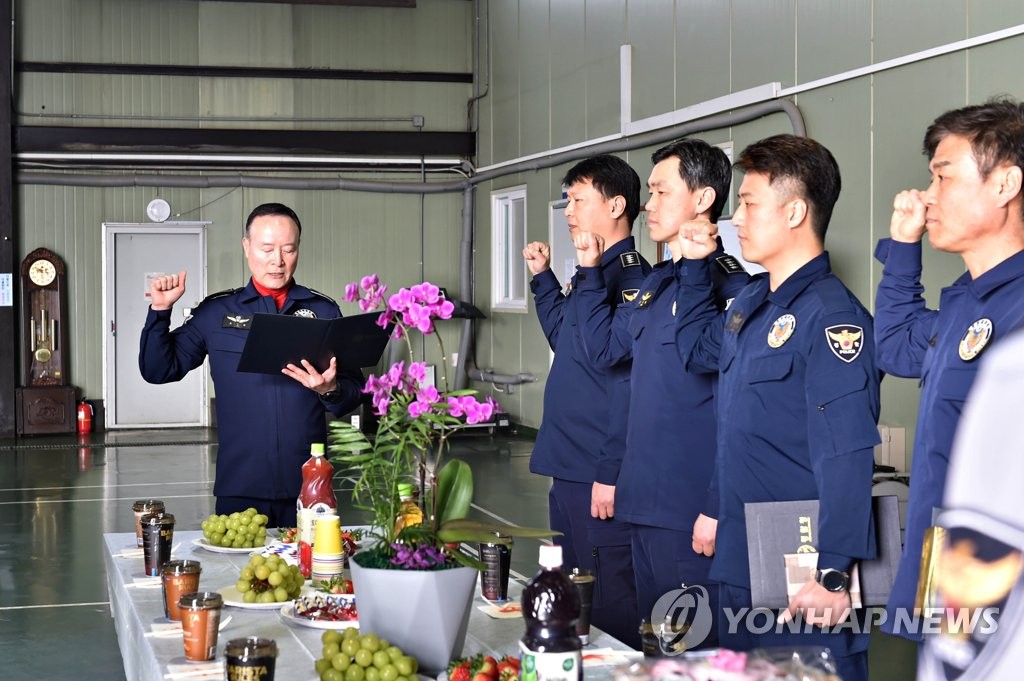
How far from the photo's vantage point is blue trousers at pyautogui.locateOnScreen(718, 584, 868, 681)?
2338 millimetres

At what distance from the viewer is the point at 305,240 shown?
13.8 metres

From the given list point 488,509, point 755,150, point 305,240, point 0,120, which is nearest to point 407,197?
point 305,240

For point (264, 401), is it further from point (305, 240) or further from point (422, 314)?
point (305, 240)

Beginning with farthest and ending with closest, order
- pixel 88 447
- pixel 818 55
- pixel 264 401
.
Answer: pixel 88 447 < pixel 818 55 < pixel 264 401

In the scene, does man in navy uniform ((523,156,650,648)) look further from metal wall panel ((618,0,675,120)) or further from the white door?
the white door

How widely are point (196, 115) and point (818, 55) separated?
846cm

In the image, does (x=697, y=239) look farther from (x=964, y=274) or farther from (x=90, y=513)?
(x=90, y=513)

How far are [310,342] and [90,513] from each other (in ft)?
17.2

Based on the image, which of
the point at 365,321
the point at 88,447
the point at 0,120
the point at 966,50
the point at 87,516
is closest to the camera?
the point at 365,321

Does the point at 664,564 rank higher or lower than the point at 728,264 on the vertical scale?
lower

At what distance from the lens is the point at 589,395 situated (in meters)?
3.79

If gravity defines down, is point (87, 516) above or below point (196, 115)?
below

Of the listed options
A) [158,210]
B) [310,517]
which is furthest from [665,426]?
[158,210]

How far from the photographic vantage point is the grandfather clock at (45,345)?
1280 cm
